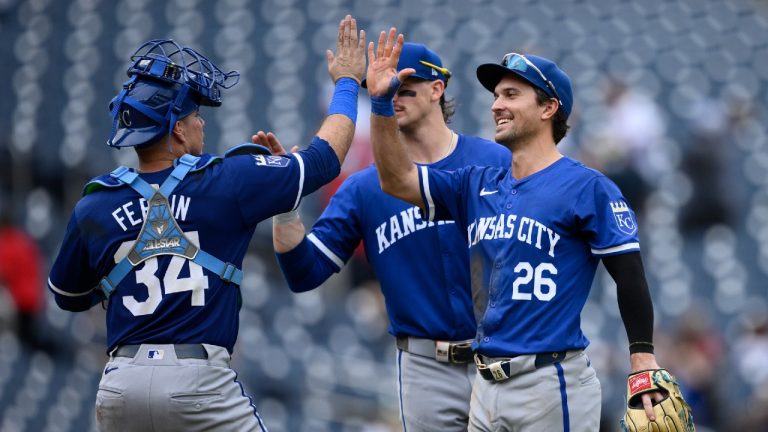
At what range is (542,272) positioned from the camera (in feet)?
13.4

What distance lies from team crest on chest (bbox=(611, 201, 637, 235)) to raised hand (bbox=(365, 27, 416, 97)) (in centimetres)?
86

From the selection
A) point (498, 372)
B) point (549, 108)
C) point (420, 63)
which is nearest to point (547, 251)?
point (498, 372)

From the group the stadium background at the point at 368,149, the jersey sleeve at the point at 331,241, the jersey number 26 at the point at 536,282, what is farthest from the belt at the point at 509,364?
the stadium background at the point at 368,149

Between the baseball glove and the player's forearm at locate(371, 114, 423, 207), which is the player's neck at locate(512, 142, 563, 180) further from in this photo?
the baseball glove

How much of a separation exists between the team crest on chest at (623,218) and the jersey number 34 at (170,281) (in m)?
1.41

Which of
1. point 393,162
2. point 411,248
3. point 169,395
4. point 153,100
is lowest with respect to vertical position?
point 169,395

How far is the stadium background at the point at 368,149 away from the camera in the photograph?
30.6 ft

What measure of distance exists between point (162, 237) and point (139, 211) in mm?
121

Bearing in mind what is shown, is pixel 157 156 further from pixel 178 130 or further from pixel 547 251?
pixel 547 251

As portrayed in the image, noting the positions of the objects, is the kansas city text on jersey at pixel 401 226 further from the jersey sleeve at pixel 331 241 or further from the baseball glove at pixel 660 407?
the baseball glove at pixel 660 407

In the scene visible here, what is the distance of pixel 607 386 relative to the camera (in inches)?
350

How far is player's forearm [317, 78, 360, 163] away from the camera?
4.34m

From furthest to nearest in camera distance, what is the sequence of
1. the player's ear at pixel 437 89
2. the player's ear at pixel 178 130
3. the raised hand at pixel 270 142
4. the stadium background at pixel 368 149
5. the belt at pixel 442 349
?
the stadium background at pixel 368 149
the player's ear at pixel 437 89
the belt at pixel 442 349
the raised hand at pixel 270 142
the player's ear at pixel 178 130

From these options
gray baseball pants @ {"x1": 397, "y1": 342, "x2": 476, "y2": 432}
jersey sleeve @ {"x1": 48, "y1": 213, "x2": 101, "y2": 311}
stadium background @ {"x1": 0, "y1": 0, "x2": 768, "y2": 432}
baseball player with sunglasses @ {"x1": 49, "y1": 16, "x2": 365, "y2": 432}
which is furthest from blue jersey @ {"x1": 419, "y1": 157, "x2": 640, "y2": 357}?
stadium background @ {"x1": 0, "y1": 0, "x2": 768, "y2": 432}
